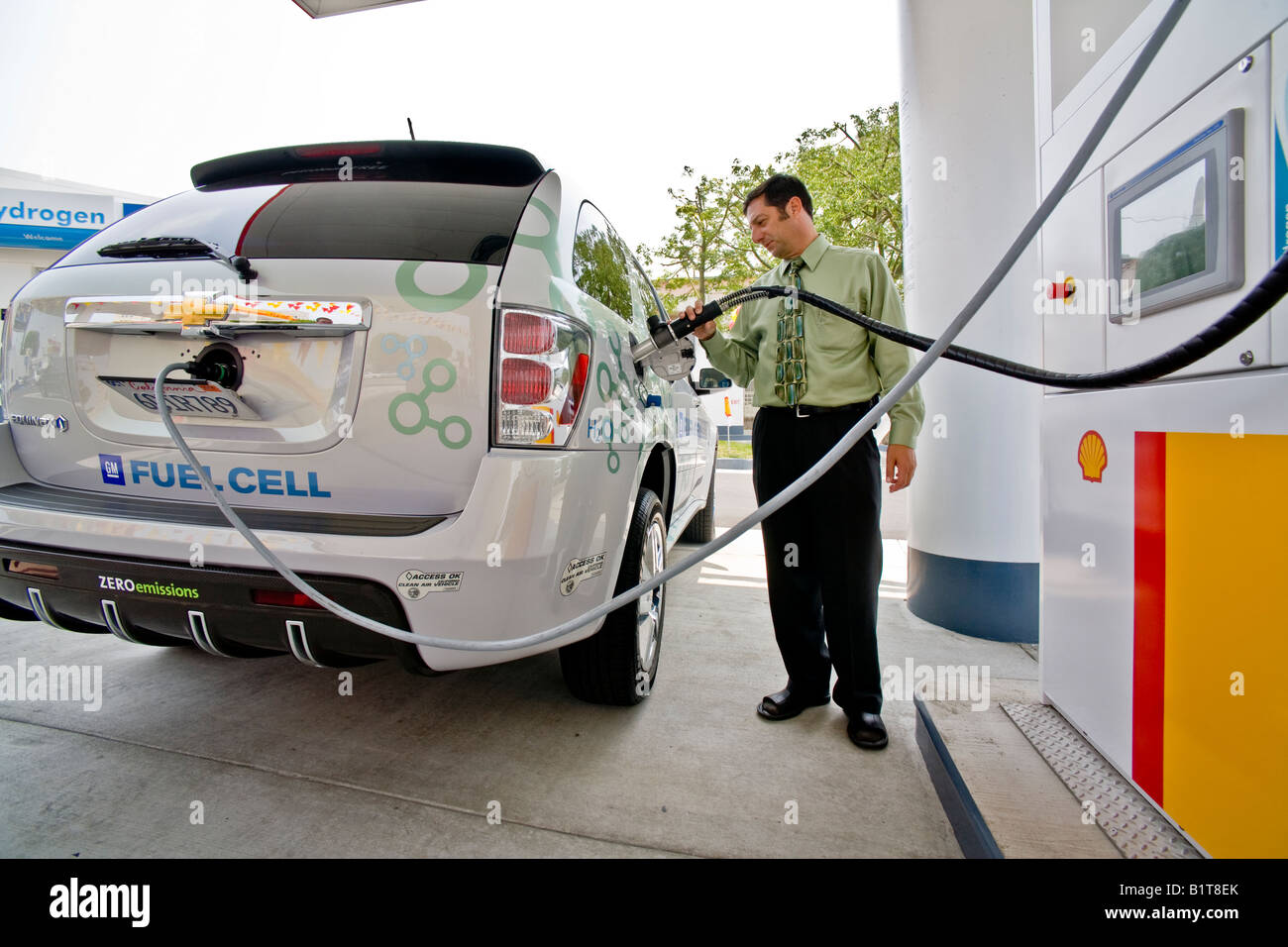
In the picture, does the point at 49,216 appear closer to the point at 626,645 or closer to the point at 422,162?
the point at 422,162

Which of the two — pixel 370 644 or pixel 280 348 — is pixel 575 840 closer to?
pixel 370 644

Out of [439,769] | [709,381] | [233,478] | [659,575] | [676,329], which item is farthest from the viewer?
[709,381]

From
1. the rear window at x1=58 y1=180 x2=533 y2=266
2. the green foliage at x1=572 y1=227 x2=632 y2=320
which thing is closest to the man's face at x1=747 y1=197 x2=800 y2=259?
the green foliage at x1=572 y1=227 x2=632 y2=320

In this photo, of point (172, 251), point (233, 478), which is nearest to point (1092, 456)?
point (233, 478)

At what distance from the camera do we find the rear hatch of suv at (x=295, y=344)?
4.92ft

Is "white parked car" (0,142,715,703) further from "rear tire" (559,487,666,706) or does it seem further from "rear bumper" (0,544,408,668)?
"rear tire" (559,487,666,706)

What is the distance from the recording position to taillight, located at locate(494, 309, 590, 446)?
4.96 feet

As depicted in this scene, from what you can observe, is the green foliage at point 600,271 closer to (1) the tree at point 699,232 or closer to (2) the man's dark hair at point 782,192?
(2) the man's dark hair at point 782,192

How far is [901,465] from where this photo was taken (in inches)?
90.3

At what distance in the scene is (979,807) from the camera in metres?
1.60

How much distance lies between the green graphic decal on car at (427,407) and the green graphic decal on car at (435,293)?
131mm

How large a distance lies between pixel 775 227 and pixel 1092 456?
1294 millimetres

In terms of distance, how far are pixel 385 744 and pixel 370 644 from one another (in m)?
0.84
